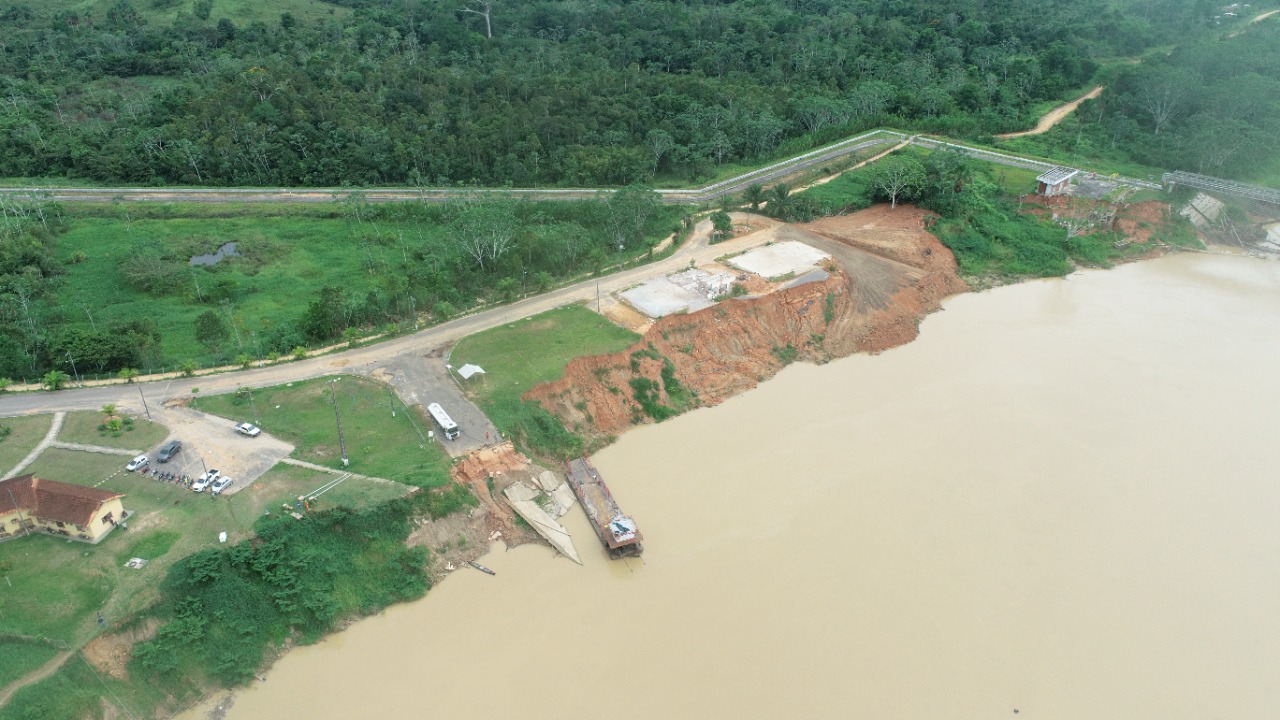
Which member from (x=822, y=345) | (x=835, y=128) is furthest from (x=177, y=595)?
(x=835, y=128)

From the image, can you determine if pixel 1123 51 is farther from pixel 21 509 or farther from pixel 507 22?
pixel 21 509

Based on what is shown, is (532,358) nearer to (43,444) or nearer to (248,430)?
(248,430)

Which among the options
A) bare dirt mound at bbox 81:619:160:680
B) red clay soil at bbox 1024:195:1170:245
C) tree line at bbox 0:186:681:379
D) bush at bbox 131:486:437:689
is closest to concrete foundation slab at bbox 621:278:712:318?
tree line at bbox 0:186:681:379

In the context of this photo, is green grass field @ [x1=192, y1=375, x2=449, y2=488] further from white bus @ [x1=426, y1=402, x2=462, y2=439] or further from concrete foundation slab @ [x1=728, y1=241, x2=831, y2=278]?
concrete foundation slab @ [x1=728, y1=241, x2=831, y2=278]

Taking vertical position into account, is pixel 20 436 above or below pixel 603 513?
above

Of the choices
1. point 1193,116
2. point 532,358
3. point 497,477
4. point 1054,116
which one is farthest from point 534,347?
point 1054,116

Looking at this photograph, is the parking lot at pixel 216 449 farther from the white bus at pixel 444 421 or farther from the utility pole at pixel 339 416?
the white bus at pixel 444 421
